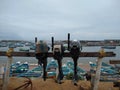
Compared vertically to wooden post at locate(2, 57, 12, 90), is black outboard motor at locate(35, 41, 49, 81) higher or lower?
higher

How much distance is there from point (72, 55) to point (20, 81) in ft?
11.8

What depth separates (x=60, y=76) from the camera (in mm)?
9594

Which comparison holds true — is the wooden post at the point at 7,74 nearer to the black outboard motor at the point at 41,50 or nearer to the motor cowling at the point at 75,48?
the black outboard motor at the point at 41,50

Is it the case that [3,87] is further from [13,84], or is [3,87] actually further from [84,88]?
[84,88]

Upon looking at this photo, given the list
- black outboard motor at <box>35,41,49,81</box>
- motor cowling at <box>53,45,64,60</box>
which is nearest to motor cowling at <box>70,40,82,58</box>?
motor cowling at <box>53,45,64,60</box>

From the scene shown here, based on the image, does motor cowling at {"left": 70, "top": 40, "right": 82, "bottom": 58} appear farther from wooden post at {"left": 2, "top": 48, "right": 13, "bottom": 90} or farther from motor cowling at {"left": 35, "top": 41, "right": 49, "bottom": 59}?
wooden post at {"left": 2, "top": 48, "right": 13, "bottom": 90}

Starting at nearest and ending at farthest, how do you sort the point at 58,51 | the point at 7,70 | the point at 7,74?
1. the point at 58,51
2. the point at 7,70
3. the point at 7,74

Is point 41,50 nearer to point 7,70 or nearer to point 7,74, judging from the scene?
point 7,70

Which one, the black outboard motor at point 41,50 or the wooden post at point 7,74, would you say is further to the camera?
the wooden post at point 7,74

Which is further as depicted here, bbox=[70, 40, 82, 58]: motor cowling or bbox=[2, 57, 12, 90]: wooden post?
bbox=[2, 57, 12, 90]: wooden post

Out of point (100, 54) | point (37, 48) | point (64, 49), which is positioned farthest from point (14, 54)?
point (100, 54)

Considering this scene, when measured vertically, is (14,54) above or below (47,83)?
above

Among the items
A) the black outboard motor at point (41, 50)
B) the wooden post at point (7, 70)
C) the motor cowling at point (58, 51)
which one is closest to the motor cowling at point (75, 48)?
the motor cowling at point (58, 51)

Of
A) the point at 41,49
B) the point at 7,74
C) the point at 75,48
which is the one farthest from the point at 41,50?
the point at 7,74
